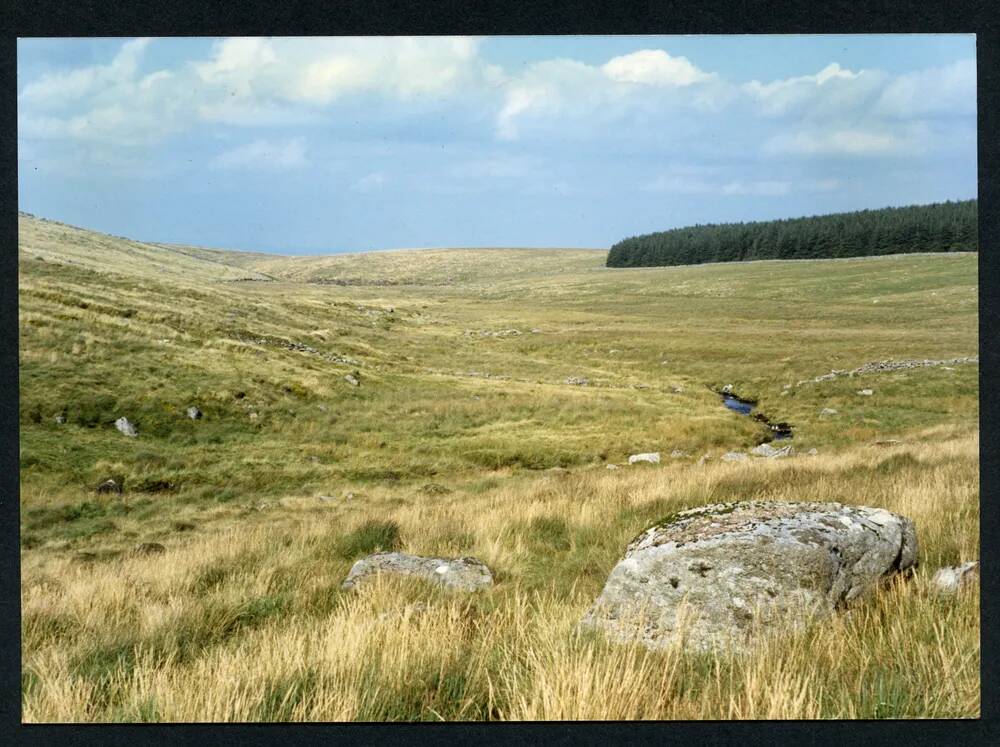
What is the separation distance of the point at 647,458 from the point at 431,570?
10820 mm

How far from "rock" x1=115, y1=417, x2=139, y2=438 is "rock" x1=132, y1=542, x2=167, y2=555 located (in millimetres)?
5358

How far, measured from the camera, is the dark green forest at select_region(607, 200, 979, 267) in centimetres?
1955

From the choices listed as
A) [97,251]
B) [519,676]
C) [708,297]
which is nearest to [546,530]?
[519,676]

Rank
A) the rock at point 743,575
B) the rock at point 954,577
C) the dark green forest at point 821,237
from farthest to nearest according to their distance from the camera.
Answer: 1. the dark green forest at point 821,237
2. the rock at point 954,577
3. the rock at point 743,575

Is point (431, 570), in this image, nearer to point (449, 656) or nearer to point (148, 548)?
point (449, 656)

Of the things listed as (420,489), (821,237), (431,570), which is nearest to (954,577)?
(431,570)

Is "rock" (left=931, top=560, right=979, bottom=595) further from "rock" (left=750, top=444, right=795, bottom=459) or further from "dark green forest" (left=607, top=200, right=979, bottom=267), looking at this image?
"rock" (left=750, top=444, right=795, bottom=459)

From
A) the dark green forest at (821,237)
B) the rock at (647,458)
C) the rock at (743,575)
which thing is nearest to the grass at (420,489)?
the rock at (743,575)

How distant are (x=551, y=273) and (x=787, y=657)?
8899 centimetres

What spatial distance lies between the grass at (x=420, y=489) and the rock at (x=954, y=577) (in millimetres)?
115

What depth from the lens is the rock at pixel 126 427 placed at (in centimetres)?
1289

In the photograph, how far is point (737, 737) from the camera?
3.56m

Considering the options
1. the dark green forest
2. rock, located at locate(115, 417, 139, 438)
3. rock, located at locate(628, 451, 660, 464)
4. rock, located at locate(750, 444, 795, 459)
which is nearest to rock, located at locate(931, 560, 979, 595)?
the dark green forest

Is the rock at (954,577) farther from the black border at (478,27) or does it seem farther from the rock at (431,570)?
the rock at (431,570)
